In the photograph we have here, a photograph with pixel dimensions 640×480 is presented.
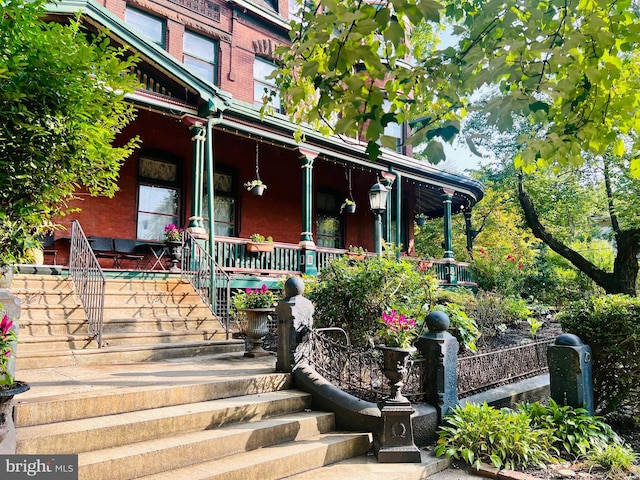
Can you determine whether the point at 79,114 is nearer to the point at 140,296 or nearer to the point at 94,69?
the point at 94,69

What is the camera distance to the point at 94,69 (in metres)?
3.84

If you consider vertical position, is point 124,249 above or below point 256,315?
above

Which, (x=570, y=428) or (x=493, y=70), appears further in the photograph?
(x=570, y=428)

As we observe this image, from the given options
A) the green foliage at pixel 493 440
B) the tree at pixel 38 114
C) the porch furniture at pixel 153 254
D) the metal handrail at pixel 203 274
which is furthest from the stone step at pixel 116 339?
the green foliage at pixel 493 440

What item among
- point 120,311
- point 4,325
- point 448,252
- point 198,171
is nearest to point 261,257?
point 198,171

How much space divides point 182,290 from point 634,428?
733 centimetres

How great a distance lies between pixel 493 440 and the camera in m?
4.36

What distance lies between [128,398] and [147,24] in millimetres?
10814

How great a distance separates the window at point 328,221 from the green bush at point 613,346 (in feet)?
32.3

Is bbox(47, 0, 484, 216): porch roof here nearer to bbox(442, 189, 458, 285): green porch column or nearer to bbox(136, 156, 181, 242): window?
bbox(442, 189, 458, 285): green porch column

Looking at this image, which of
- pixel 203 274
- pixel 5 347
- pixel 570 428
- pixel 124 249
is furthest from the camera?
pixel 124 249

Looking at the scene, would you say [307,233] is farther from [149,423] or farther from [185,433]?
[149,423]

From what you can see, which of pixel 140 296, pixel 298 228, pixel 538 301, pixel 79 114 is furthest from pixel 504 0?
pixel 538 301

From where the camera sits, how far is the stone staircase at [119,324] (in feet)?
18.5
